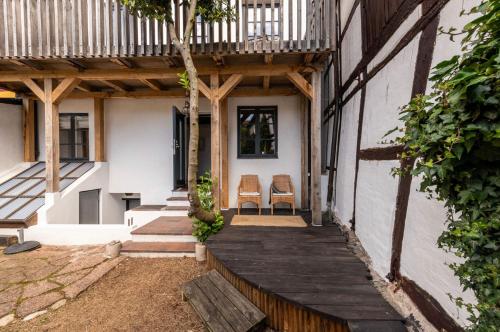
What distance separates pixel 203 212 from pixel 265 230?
3.24 feet

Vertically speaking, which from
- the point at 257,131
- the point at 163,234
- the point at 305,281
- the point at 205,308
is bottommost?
the point at 205,308

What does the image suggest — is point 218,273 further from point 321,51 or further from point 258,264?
point 321,51

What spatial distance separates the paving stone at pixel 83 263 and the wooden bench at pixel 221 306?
5.60 ft

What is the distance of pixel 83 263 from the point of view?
3.24m

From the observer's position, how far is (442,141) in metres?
0.82

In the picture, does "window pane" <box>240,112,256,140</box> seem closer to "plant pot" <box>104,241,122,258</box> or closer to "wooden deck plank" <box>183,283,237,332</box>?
"plant pot" <box>104,241,122,258</box>

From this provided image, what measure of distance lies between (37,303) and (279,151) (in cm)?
448

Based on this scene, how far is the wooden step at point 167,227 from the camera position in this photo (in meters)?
3.62

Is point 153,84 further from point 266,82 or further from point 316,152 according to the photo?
point 316,152

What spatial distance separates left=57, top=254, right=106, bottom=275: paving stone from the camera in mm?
3093

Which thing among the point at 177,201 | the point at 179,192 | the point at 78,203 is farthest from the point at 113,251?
the point at 78,203

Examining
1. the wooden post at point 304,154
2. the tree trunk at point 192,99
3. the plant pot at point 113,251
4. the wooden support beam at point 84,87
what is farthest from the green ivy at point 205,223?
the wooden support beam at point 84,87

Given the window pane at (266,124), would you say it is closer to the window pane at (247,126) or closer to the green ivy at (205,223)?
the window pane at (247,126)

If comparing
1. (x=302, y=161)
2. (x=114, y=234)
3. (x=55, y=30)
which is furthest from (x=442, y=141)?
(x=55, y=30)
